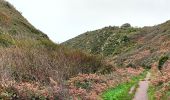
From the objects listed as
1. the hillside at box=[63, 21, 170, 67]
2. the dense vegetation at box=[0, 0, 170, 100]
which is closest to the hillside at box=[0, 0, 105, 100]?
the dense vegetation at box=[0, 0, 170, 100]

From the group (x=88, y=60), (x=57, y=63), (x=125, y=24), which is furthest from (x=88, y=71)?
(x=125, y=24)

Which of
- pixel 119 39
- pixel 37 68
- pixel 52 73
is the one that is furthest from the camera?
pixel 119 39

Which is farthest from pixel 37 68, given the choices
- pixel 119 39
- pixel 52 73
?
pixel 119 39

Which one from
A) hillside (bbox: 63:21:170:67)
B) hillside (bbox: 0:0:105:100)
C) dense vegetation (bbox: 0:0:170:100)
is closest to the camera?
hillside (bbox: 0:0:105:100)

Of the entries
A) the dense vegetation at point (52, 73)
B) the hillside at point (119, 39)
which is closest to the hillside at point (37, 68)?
the dense vegetation at point (52, 73)

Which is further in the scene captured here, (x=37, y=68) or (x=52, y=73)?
(x=37, y=68)

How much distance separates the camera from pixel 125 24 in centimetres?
15512

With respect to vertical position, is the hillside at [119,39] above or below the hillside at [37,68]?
above

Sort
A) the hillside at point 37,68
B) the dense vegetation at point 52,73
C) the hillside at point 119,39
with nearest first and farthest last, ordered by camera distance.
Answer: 1. the hillside at point 37,68
2. the dense vegetation at point 52,73
3. the hillside at point 119,39

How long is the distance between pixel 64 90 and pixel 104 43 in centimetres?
11558

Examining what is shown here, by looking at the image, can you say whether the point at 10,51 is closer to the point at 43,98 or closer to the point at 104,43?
the point at 43,98

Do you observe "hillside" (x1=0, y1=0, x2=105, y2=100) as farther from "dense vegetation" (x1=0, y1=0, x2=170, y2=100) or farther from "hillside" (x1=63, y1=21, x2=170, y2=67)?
"hillside" (x1=63, y1=21, x2=170, y2=67)

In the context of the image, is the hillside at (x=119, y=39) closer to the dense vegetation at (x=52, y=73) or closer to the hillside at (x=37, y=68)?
the dense vegetation at (x=52, y=73)

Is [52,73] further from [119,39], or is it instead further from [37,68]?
[119,39]
